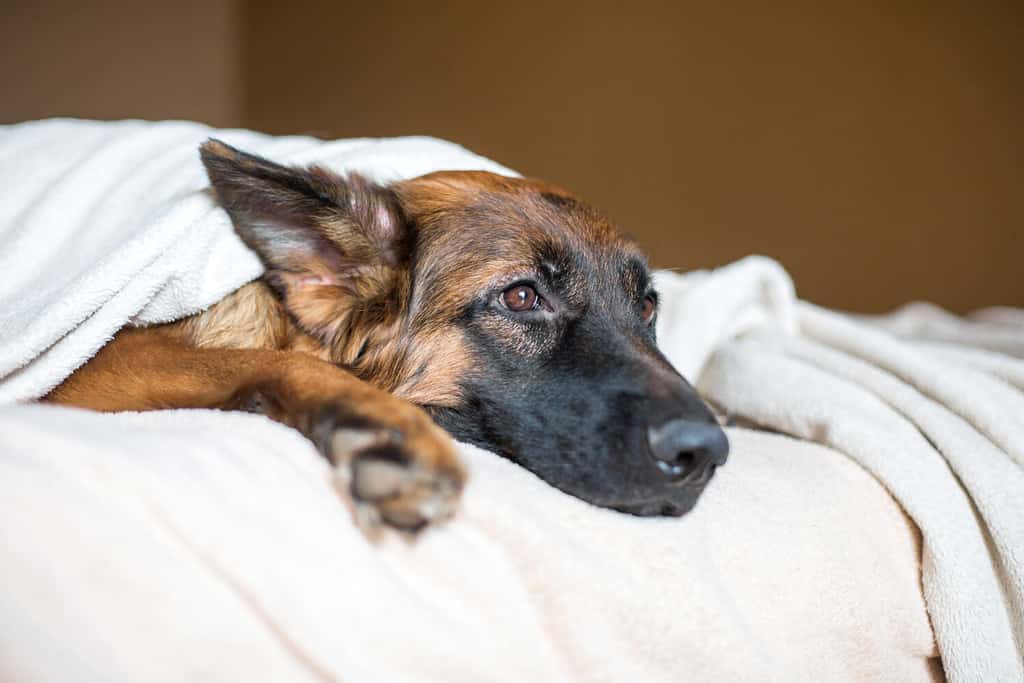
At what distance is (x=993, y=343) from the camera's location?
5.89 feet

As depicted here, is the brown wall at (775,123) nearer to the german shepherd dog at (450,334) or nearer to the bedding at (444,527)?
the bedding at (444,527)

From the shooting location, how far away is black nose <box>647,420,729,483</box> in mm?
962

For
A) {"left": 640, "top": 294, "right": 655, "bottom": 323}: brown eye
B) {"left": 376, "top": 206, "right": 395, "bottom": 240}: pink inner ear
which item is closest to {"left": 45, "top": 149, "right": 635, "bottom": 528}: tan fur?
{"left": 376, "top": 206, "right": 395, "bottom": 240}: pink inner ear

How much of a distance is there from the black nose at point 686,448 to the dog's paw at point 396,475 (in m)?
0.33

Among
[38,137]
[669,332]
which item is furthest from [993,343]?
[38,137]

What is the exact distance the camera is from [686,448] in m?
0.96

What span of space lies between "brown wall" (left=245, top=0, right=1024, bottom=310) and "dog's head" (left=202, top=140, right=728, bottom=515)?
2027 millimetres

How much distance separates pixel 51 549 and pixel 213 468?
0.15 metres

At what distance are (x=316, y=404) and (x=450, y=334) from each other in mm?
419

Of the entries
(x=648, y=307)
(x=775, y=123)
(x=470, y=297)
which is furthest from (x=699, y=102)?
(x=470, y=297)

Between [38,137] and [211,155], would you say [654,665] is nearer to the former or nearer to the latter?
[211,155]

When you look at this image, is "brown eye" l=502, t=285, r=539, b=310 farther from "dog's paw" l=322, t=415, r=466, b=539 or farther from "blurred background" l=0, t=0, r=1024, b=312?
"blurred background" l=0, t=0, r=1024, b=312

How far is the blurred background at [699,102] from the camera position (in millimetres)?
2766

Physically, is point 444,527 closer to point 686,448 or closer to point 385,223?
point 686,448
